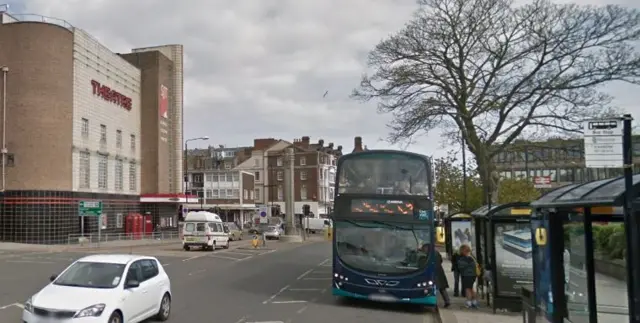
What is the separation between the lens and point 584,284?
6395 millimetres

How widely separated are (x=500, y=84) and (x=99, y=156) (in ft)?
119

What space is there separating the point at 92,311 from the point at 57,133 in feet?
123

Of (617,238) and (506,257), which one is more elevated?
(617,238)

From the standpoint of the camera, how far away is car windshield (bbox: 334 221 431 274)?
1537 cm

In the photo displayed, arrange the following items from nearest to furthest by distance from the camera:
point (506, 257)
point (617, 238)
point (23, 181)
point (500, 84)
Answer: point (617, 238)
point (506, 257)
point (500, 84)
point (23, 181)

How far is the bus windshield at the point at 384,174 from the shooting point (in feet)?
51.2

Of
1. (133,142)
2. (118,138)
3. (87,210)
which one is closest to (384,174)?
(87,210)

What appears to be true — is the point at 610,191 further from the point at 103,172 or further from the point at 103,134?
the point at 103,134

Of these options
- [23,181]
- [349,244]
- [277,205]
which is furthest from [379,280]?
[277,205]

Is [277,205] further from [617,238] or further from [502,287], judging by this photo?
[617,238]

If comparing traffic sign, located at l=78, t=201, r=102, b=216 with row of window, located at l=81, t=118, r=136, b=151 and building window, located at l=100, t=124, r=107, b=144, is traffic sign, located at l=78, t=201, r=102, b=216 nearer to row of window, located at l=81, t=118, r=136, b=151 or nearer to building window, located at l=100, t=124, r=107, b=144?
row of window, located at l=81, t=118, r=136, b=151

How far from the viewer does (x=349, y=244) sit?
15.8 m

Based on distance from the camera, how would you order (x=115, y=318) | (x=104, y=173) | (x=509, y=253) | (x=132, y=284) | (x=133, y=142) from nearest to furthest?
1. (x=115, y=318)
2. (x=132, y=284)
3. (x=509, y=253)
4. (x=104, y=173)
5. (x=133, y=142)

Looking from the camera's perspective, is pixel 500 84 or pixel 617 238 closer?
pixel 617 238
